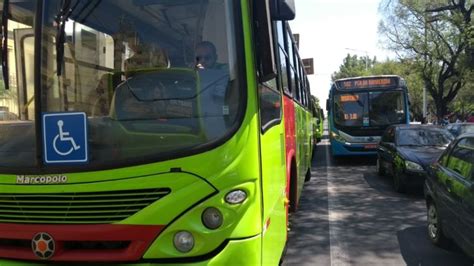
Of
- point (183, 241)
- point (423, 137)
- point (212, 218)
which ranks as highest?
point (423, 137)

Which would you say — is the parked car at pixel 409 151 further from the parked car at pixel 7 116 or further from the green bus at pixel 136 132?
the parked car at pixel 7 116

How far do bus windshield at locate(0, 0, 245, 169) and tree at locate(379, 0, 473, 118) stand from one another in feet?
90.5

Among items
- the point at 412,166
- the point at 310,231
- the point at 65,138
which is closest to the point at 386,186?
the point at 412,166

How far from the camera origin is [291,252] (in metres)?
6.38

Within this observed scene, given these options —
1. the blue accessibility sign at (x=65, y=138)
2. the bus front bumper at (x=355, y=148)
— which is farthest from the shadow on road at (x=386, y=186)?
the blue accessibility sign at (x=65, y=138)

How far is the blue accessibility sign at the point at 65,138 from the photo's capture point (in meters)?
3.33

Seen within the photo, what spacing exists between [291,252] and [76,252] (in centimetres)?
355

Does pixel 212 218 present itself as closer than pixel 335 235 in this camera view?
Yes

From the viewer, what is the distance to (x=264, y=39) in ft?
11.2

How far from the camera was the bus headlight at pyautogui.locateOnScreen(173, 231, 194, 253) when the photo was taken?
127 inches

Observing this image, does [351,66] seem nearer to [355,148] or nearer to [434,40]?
[434,40]

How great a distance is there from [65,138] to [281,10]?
1.68 metres

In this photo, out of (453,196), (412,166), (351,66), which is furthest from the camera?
(351,66)

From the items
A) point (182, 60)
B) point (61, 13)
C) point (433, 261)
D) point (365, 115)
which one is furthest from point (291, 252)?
point (365, 115)
